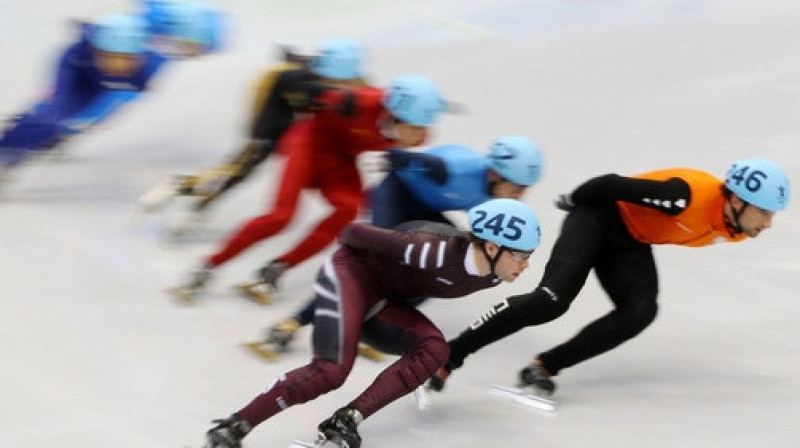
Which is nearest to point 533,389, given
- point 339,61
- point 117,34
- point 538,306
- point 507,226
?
point 538,306

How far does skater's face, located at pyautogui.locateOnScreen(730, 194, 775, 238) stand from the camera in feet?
20.2

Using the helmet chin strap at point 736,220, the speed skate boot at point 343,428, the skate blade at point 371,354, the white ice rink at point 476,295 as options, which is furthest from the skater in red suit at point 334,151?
the speed skate boot at point 343,428

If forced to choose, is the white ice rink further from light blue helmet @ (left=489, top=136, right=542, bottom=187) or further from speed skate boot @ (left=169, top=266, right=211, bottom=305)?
light blue helmet @ (left=489, top=136, right=542, bottom=187)

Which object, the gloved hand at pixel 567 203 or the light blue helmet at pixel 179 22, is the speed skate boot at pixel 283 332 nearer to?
the gloved hand at pixel 567 203

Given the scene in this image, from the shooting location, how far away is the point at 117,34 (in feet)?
27.2

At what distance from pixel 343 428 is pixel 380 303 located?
21.1 inches

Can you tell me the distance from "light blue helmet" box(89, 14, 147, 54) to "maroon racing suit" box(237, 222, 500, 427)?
2.86m

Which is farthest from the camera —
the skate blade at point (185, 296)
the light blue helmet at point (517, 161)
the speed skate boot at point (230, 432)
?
the skate blade at point (185, 296)

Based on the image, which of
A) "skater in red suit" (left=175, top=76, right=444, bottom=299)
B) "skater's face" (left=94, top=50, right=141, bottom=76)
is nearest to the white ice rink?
"skater in red suit" (left=175, top=76, right=444, bottom=299)

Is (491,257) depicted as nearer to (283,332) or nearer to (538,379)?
(538,379)

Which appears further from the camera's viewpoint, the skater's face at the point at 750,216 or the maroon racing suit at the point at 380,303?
the skater's face at the point at 750,216

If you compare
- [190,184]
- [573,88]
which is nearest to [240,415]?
[190,184]

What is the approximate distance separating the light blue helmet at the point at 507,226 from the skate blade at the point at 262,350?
1314 mm

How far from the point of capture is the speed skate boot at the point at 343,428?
5.64 m
